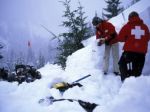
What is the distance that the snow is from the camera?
5566mm

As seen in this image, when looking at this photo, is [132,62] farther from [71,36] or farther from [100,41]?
[71,36]

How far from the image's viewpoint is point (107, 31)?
35.1 ft

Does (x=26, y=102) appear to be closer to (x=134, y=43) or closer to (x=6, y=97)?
(x=6, y=97)

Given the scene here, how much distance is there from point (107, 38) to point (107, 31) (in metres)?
0.26

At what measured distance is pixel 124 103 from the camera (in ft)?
18.0

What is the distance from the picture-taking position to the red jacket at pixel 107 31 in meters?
10.7

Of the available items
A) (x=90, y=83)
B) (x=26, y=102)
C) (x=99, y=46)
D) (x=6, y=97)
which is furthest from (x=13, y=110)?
(x=99, y=46)

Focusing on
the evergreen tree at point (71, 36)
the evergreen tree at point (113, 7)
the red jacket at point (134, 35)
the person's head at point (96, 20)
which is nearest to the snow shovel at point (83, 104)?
the red jacket at point (134, 35)

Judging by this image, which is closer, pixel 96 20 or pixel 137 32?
pixel 137 32

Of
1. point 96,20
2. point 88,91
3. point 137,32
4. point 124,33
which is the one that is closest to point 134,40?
point 137,32

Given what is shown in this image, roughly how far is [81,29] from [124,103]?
51.0 feet

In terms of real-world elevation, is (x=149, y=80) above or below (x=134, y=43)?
below

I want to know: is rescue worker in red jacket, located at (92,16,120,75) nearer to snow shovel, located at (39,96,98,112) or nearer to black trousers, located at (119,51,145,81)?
black trousers, located at (119,51,145,81)

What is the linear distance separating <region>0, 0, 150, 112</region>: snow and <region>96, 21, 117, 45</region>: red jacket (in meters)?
1.31
